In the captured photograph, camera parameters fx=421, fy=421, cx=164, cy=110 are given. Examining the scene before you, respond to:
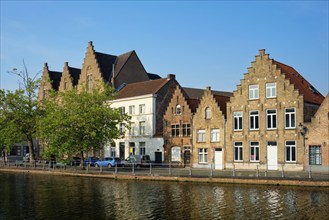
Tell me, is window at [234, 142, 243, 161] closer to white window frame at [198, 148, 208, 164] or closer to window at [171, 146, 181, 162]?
white window frame at [198, 148, 208, 164]

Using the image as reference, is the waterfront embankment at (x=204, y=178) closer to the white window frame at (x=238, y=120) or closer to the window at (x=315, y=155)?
the window at (x=315, y=155)

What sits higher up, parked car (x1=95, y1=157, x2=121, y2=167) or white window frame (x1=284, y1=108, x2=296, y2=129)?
white window frame (x1=284, y1=108, x2=296, y2=129)

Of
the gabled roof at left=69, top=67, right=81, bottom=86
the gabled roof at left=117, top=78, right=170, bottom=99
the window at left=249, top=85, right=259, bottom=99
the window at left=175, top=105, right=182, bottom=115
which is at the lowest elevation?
the window at left=175, top=105, right=182, bottom=115

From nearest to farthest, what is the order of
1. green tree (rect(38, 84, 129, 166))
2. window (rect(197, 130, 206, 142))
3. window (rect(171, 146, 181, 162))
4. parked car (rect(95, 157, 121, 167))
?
green tree (rect(38, 84, 129, 166)), window (rect(197, 130, 206, 142)), parked car (rect(95, 157, 121, 167)), window (rect(171, 146, 181, 162))

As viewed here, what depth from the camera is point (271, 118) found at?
4534cm

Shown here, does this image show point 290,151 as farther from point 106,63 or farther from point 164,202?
point 106,63

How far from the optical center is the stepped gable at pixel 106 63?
7381 centimetres

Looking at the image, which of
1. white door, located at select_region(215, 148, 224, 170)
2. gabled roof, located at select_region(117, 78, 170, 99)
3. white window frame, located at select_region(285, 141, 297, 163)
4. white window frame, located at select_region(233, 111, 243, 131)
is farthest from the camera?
gabled roof, located at select_region(117, 78, 170, 99)

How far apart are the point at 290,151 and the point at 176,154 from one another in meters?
16.6

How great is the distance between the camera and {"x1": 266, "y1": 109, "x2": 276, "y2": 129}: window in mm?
45125

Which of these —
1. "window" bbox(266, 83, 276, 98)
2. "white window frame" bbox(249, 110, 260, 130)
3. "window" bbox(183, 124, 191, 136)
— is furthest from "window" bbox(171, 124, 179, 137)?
"window" bbox(266, 83, 276, 98)

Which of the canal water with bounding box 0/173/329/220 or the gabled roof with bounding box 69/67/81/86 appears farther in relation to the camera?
the gabled roof with bounding box 69/67/81/86

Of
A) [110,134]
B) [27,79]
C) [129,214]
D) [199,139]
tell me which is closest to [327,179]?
[129,214]

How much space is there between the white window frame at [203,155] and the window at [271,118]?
29.7ft
